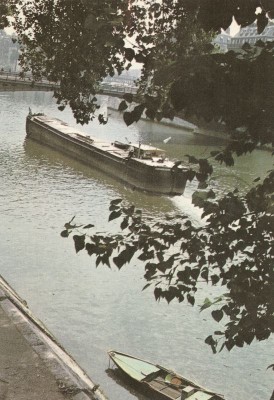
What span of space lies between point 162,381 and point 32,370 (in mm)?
4490

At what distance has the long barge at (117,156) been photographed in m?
31.4

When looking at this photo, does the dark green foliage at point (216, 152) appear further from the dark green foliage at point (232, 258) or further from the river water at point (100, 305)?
the river water at point (100, 305)

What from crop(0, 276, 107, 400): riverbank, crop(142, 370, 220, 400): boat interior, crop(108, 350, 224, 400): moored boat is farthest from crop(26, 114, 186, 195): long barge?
crop(0, 276, 107, 400): riverbank

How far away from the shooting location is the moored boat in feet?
34.8

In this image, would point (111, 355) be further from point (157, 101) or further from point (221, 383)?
point (157, 101)

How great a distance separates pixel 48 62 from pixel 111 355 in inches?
266

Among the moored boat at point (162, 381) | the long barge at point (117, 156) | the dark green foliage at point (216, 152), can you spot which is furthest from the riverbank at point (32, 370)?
the long barge at point (117, 156)

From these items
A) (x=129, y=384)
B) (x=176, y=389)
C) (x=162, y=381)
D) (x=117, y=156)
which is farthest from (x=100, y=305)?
(x=117, y=156)

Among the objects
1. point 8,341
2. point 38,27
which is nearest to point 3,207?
point 38,27

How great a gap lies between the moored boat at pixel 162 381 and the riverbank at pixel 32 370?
253cm

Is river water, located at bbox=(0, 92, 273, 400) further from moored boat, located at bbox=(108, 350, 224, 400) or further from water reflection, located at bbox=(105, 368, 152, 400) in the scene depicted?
moored boat, located at bbox=(108, 350, 224, 400)

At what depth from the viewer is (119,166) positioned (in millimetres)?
34500

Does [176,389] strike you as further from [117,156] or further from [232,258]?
[117,156]

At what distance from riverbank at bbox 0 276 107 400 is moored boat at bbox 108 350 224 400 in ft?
8.31
